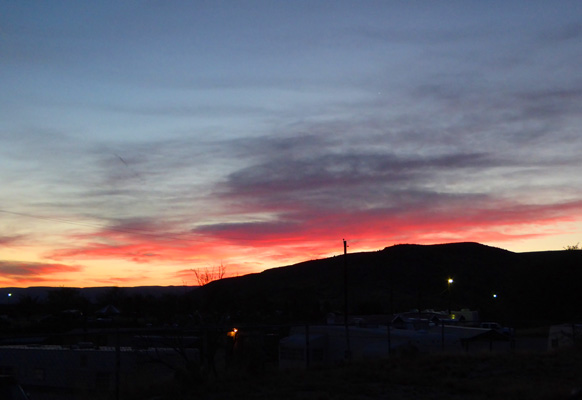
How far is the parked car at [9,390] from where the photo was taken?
10.2 m

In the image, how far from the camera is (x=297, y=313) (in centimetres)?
7619

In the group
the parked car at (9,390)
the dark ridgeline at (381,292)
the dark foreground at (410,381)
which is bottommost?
the dark foreground at (410,381)

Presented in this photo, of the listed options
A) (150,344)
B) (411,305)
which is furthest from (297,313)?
(150,344)

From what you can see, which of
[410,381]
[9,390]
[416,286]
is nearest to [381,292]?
[416,286]

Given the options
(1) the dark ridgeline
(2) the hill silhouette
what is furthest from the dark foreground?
(2) the hill silhouette

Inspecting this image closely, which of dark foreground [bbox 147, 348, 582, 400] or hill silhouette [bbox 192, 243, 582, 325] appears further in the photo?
hill silhouette [bbox 192, 243, 582, 325]

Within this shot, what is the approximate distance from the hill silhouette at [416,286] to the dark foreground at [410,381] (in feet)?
132

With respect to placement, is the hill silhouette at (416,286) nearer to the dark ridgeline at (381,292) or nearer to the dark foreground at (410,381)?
the dark ridgeline at (381,292)

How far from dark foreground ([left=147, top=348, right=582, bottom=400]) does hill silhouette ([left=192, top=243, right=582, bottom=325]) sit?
40.3 m

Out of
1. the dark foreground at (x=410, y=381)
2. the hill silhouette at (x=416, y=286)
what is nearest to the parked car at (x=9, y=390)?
the dark foreground at (x=410, y=381)

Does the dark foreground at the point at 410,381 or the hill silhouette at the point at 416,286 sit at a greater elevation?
the hill silhouette at the point at 416,286

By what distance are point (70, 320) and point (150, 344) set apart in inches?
1483

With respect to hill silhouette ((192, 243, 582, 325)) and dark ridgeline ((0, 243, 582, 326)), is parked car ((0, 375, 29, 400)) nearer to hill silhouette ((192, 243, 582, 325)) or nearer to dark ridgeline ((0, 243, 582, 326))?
dark ridgeline ((0, 243, 582, 326))

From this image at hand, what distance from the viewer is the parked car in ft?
33.5
